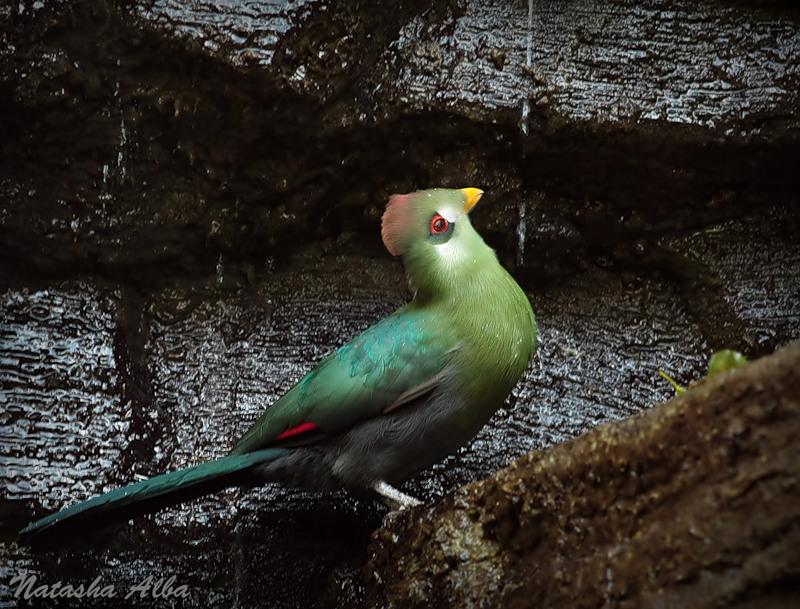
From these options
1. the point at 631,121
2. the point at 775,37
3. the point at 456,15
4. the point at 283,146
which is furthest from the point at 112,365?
the point at 775,37

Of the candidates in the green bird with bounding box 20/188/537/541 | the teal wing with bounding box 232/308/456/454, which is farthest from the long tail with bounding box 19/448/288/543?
the teal wing with bounding box 232/308/456/454

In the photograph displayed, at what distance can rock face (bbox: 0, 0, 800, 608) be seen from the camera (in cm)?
424

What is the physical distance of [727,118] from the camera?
13.9 feet

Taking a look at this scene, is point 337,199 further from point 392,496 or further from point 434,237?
point 392,496

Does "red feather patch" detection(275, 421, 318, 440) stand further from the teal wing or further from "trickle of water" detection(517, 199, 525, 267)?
"trickle of water" detection(517, 199, 525, 267)

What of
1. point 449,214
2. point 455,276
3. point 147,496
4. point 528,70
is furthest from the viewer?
point 528,70

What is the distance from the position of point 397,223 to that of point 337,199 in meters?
0.76

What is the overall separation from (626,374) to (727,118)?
1.14 meters

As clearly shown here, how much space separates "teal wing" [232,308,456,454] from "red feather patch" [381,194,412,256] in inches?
12.7

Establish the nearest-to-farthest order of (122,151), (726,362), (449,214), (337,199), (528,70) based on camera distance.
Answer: (726,362)
(449,214)
(528,70)
(122,151)
(337,199)

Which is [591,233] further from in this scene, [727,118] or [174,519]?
[174,519]

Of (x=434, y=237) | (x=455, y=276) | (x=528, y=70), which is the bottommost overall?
(x=455, y=276)

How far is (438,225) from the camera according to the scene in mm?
3818
